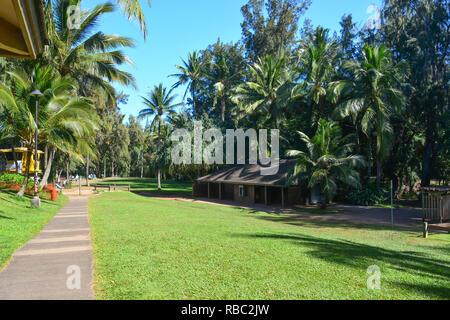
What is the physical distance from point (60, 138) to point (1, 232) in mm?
9428

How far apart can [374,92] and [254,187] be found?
13.7 m

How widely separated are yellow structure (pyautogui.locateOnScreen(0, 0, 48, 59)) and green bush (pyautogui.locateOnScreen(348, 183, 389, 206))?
94.1ft

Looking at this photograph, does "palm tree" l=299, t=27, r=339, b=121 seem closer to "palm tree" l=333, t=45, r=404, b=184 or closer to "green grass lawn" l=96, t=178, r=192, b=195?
"palm tree" l=333, t=45, r=404, b=184

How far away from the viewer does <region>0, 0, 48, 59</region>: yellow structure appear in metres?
3.67

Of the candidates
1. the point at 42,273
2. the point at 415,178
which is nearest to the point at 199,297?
the point at 42,273

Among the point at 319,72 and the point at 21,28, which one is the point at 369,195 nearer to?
the point at 319,72

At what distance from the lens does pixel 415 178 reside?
37812 mm

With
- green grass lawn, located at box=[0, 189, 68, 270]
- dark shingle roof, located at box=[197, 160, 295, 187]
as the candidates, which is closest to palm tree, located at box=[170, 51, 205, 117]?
dark shingle roof, located at box=[197, 160, 295, 187]

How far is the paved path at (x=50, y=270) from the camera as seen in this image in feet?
16.3

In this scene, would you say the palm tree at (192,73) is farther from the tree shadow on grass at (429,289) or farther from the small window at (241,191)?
the tree shadow on grass at (429,289)

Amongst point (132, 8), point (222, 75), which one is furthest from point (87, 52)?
point (222, 75)

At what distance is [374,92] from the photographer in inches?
1131

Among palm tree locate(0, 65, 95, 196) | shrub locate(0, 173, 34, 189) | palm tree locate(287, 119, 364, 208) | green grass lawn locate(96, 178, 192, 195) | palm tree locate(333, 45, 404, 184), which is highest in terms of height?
palm tree locate(333, 45, 404, 184)

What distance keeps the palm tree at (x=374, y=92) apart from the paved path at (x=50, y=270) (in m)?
25.3
